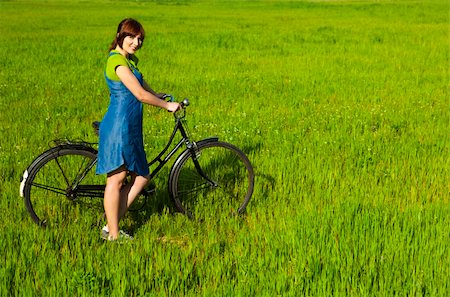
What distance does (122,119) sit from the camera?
465 cm

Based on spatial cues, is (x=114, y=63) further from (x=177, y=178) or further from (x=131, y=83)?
(x=177, y=178)

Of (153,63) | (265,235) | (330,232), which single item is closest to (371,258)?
(330,232)

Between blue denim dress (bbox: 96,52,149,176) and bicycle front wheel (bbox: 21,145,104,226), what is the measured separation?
1.56 feet

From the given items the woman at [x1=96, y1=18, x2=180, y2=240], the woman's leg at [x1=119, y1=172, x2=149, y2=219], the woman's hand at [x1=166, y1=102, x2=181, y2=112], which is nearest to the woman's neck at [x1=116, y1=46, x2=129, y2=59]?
the woman at [x1=96, y1=18, x2=180, y2=240]

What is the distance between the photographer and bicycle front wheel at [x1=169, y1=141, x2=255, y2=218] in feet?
18.4

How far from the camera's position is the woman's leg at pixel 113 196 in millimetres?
4879

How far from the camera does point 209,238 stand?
4.96m

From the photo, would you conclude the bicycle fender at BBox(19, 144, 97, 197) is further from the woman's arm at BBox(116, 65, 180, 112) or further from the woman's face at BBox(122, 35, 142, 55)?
the woman's face at BBox(122, 35, 142, 55)

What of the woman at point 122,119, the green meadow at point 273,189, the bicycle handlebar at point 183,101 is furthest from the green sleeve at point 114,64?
the green meadow at point 273,189

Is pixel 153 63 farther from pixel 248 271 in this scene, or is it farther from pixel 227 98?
pixel 248 271

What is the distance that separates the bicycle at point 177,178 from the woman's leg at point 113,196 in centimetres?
32

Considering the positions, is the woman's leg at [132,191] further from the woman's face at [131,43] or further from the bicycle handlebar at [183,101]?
the woman's face at [131,43]

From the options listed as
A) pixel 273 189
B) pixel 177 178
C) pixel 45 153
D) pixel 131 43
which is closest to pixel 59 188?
pixel 45 153

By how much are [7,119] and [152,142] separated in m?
3.25
